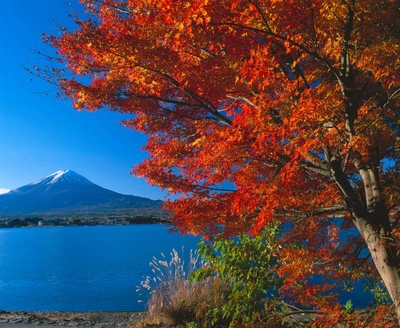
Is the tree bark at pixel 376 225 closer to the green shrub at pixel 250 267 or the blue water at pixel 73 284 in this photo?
the green shrub at pixel 250 267

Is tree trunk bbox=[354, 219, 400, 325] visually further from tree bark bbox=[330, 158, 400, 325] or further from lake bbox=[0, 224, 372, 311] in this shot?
lake bbox=[0, 224, 372, 311]

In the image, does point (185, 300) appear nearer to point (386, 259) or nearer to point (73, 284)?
point (386, 259)

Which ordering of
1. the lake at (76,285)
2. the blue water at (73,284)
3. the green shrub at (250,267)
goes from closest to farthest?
the green shrub at (250,267) < the lake at (76,285) < the blue water at (73,284)

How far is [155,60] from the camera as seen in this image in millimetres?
5496

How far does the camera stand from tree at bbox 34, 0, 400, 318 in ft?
14.3

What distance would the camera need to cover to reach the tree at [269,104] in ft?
14.3

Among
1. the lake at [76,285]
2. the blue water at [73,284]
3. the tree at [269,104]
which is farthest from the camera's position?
the blue water at [73,284]

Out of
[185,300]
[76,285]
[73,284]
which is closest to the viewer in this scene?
[185,300]

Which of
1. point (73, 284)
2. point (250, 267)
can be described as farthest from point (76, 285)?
point (250, 267)

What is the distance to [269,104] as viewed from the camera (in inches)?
187

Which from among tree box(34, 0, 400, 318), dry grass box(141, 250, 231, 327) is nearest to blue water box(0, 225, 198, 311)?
dry grass box(141, 250, 231, 327)

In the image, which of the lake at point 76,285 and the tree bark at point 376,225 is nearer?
the tree bark at point 376,225

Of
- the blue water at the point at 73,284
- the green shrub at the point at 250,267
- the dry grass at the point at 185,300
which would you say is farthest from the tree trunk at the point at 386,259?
the blue water at the point at 73,284

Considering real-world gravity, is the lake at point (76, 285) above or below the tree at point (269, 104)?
below
